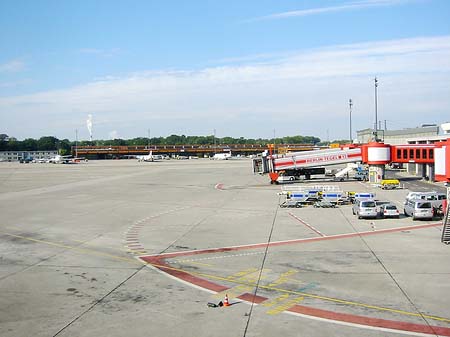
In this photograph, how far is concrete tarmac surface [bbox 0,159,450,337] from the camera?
1697 centimetres

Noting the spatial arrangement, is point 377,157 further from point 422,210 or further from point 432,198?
point 422,210

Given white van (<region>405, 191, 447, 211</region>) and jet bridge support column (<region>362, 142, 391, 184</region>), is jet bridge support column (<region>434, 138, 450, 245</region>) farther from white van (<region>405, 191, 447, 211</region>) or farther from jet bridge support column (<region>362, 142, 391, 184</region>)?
jet bridge support column (<region>362, 142, 391, 184</region>)

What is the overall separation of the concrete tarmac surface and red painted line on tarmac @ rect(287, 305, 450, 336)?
0.07 meters

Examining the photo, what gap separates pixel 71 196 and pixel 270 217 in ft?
109

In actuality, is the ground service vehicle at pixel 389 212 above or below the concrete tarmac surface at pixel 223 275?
above

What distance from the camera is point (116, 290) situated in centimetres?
2125

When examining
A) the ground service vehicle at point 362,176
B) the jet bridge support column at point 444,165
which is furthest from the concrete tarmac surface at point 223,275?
the ground service vehicle at point 362,176

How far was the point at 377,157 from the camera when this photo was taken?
75375mm

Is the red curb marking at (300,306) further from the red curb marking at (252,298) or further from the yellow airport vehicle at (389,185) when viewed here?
the yellow airport vehicle at (389,185)

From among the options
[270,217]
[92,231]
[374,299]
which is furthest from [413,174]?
[374,299]

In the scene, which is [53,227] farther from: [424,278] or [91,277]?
[424,278]

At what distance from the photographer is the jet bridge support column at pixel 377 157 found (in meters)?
75.1

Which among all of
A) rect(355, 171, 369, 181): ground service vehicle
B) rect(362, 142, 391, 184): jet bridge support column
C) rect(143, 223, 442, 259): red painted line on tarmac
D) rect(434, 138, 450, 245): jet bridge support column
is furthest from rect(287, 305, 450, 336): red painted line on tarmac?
rect(355, 171, 369, 181): ground service vehicle

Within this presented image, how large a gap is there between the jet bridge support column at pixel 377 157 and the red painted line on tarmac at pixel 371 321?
60.7 metres
